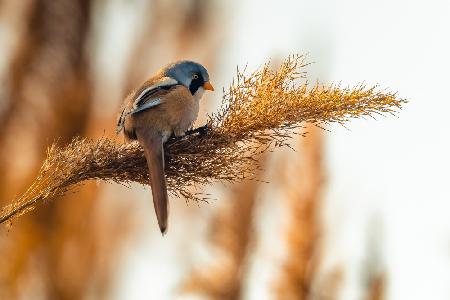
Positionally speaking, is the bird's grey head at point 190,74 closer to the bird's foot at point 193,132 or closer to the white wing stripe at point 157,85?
the white wing stripe at point 157,85

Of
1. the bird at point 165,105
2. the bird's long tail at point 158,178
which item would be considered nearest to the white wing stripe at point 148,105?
the bird at point 165,105

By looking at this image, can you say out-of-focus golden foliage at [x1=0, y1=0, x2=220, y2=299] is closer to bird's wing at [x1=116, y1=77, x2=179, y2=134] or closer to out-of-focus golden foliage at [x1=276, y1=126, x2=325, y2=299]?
out-of-focus golden foliage at [x1=276, y1=126, x2=325, y2=299]

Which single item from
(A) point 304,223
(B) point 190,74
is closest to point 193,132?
(B) point 190,74

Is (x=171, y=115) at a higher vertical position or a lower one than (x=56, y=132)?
lower

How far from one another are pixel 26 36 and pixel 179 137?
404cm

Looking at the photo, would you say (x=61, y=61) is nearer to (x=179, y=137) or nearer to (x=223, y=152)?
(x=179, y=137)

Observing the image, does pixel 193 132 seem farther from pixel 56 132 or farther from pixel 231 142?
pixel 56 132

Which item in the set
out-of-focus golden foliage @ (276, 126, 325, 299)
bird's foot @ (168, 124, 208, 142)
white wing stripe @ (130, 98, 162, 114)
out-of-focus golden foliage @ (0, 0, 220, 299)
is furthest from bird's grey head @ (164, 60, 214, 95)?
out-of-focus golden foliage @ (0, 0, 220, 299)

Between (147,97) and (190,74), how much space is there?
0.27 m

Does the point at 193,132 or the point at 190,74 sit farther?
the point at 190,74

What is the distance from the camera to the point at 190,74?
3.36 m

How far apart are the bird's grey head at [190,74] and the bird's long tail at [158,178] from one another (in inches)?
20.8

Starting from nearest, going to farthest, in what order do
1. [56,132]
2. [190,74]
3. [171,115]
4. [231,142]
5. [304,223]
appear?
1. [231,142]
2. [171,115]
3. [190,74]
4. [304,223]
5. [56,132]

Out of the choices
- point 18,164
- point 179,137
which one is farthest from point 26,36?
point 179,137
